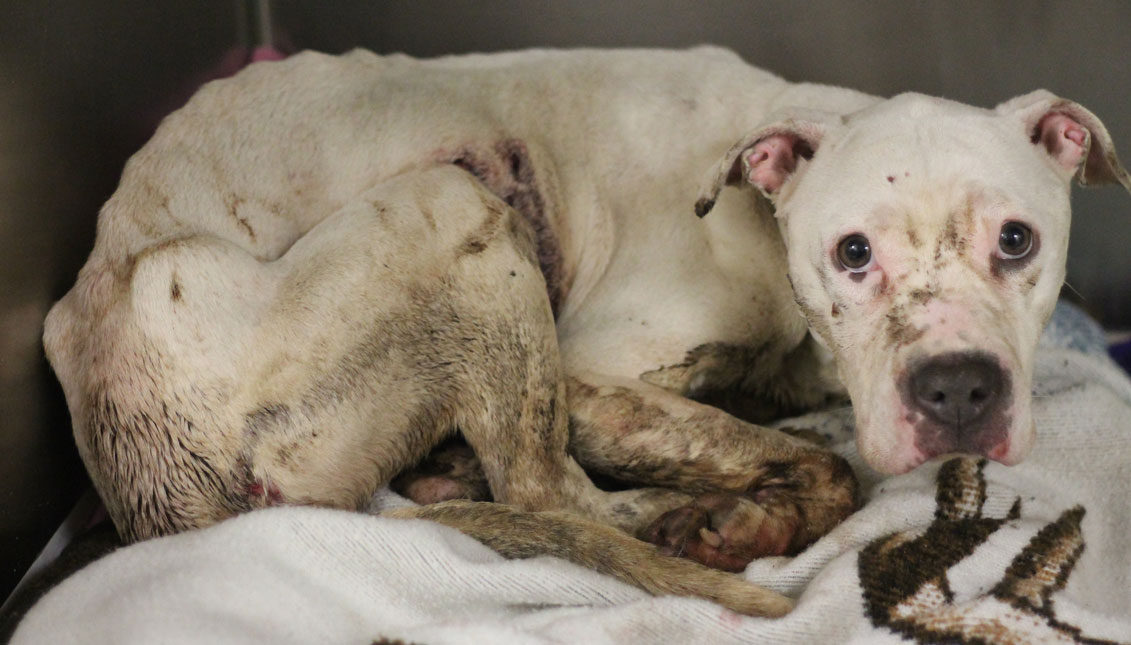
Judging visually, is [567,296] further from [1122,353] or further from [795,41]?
[1122,353]

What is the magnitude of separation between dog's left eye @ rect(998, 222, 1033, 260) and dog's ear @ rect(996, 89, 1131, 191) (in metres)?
0.34

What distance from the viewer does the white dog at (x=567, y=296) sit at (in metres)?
1.95

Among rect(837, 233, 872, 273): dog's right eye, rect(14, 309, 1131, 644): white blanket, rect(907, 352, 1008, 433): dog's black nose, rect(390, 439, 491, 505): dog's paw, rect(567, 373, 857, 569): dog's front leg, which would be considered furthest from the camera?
rect(390, 439, 491, 505): dog's paw

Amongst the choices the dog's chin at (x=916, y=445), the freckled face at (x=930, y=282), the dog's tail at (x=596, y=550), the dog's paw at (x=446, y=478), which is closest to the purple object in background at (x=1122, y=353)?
the freckled face at (x=930, y=282)

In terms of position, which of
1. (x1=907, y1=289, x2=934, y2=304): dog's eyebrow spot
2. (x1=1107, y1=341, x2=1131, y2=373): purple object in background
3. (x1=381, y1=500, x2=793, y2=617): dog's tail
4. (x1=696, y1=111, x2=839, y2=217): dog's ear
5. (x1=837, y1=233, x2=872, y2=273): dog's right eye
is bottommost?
(x1=1107, y1=341, x2=1131, y2=373): purple object in background

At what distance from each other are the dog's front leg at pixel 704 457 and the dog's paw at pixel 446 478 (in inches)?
9.4

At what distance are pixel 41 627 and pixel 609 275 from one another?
1495 mm

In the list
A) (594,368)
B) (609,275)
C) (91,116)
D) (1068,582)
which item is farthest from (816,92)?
(91,116)

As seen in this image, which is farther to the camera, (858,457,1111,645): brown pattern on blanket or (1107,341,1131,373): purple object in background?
(1107,341,1131,373): purple object in background

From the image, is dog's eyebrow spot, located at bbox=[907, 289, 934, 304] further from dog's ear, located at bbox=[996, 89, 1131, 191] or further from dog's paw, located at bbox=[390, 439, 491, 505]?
dog's paw, located at bbox=[390, 439, 491, 505]

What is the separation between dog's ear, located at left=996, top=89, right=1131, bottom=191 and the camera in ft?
7.38

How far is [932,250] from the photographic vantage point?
6.59 feet

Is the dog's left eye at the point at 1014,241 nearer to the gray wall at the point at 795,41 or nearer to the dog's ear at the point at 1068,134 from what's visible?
the dog's ear at the point at 1068,134

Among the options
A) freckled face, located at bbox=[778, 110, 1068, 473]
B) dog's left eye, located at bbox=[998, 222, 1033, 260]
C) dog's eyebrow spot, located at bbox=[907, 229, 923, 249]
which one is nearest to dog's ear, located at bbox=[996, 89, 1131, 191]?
freckled face, located at bbox=[778, 110, 1068, 473]
